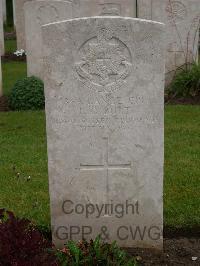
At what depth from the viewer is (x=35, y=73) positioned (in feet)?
33.1

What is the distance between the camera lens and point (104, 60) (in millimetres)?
3646

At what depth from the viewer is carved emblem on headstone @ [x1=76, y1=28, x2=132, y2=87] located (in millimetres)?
3609

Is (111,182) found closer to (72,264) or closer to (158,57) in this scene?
(72,264)

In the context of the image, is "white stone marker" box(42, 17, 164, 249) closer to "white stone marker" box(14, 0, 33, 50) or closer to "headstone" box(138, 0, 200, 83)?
"headstone" box(138, 0, 200, 83)

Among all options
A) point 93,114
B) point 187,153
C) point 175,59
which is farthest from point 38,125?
point 93,114

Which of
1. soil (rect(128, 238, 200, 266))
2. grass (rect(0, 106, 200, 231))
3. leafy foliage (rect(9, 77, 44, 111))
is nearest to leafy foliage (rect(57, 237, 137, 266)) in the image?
soil (rect(128, 238, 200, 266))

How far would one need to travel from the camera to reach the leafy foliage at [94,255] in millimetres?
3604

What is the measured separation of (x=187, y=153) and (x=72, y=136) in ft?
9.05

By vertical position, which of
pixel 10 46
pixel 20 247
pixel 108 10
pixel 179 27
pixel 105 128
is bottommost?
pixel 20 247

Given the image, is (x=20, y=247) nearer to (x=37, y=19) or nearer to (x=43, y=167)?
(x=43, y=167)

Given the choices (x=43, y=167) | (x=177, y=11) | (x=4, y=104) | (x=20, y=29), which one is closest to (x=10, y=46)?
(x=20, y=29)

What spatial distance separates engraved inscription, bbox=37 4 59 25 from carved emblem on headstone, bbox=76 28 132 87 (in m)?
6.34

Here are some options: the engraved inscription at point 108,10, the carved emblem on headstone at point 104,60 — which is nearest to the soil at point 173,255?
the carved emblem on headstone at point 104,60

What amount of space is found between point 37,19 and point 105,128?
651 centimetres
